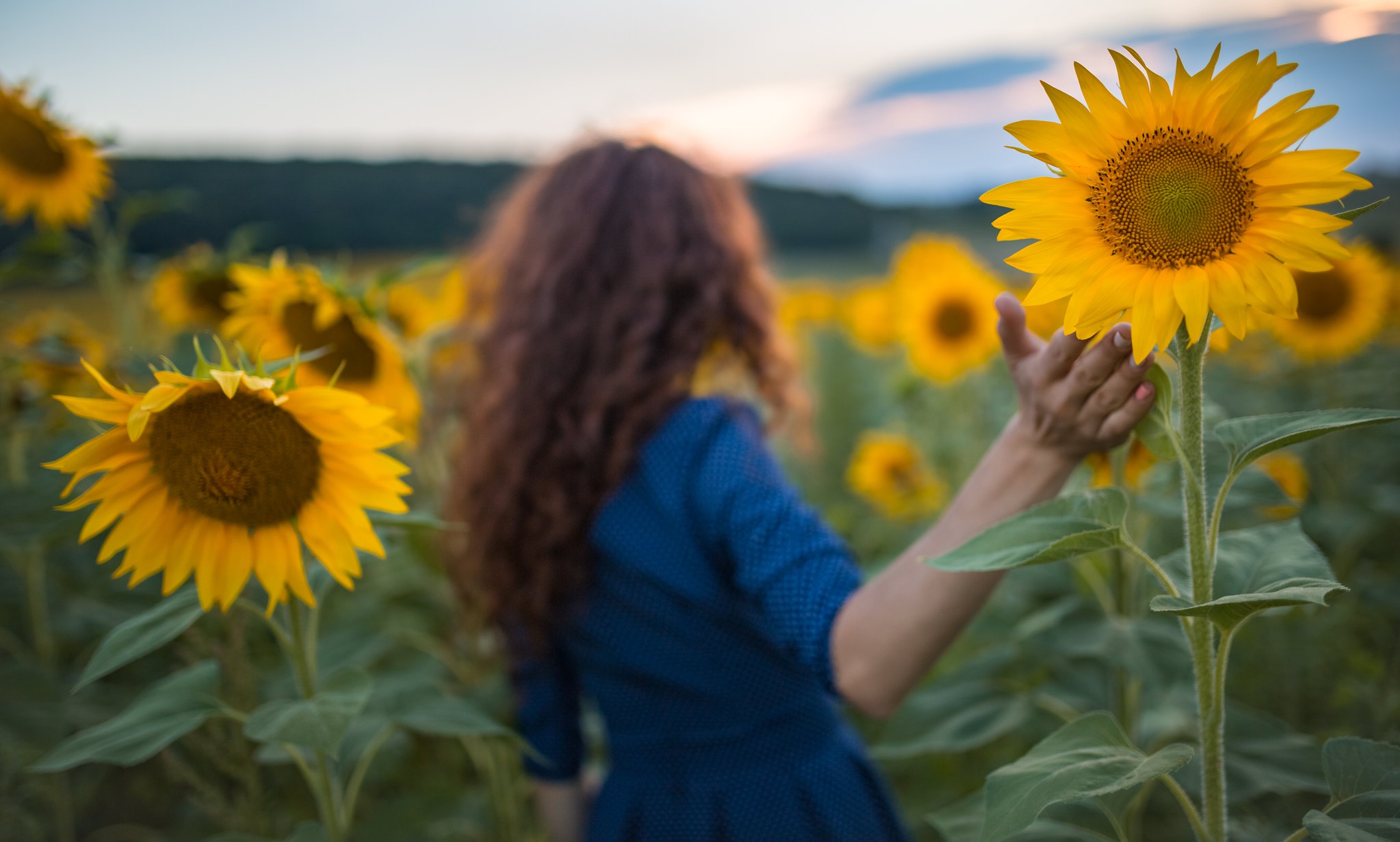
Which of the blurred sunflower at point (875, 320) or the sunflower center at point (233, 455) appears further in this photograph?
the blurred sunflower at point (875, 320)

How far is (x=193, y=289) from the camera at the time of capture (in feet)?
7.83

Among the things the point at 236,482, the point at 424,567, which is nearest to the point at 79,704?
the point at 424,567

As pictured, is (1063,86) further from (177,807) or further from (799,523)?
(177,807)

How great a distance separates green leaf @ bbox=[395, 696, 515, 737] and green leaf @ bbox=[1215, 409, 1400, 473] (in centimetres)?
96

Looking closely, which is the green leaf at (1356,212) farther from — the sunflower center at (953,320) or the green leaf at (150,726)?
the sunflower center at (953,320)

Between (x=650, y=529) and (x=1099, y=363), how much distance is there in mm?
930

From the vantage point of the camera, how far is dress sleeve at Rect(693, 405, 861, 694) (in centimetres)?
122

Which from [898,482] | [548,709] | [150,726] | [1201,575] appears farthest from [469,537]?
[898,482]

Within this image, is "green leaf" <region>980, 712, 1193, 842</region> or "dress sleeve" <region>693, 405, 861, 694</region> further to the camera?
"dress sleeve" <region>693, 405, 861, 694</region>

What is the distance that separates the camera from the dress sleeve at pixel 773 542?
122cm

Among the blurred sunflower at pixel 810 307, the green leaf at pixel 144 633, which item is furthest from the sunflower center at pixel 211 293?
the blurred sunflower at pixel 810 307

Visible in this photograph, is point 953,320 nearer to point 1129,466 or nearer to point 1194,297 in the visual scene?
point 1129,466

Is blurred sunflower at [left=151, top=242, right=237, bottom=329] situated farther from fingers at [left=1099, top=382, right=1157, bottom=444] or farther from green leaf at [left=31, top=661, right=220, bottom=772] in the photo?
fingers at [left=1099, top=382, right=1157, bottom=444]

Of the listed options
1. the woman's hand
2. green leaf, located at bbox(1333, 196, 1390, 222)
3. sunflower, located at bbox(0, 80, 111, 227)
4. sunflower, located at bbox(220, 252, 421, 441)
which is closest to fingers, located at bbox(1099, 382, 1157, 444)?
the woman's hand
